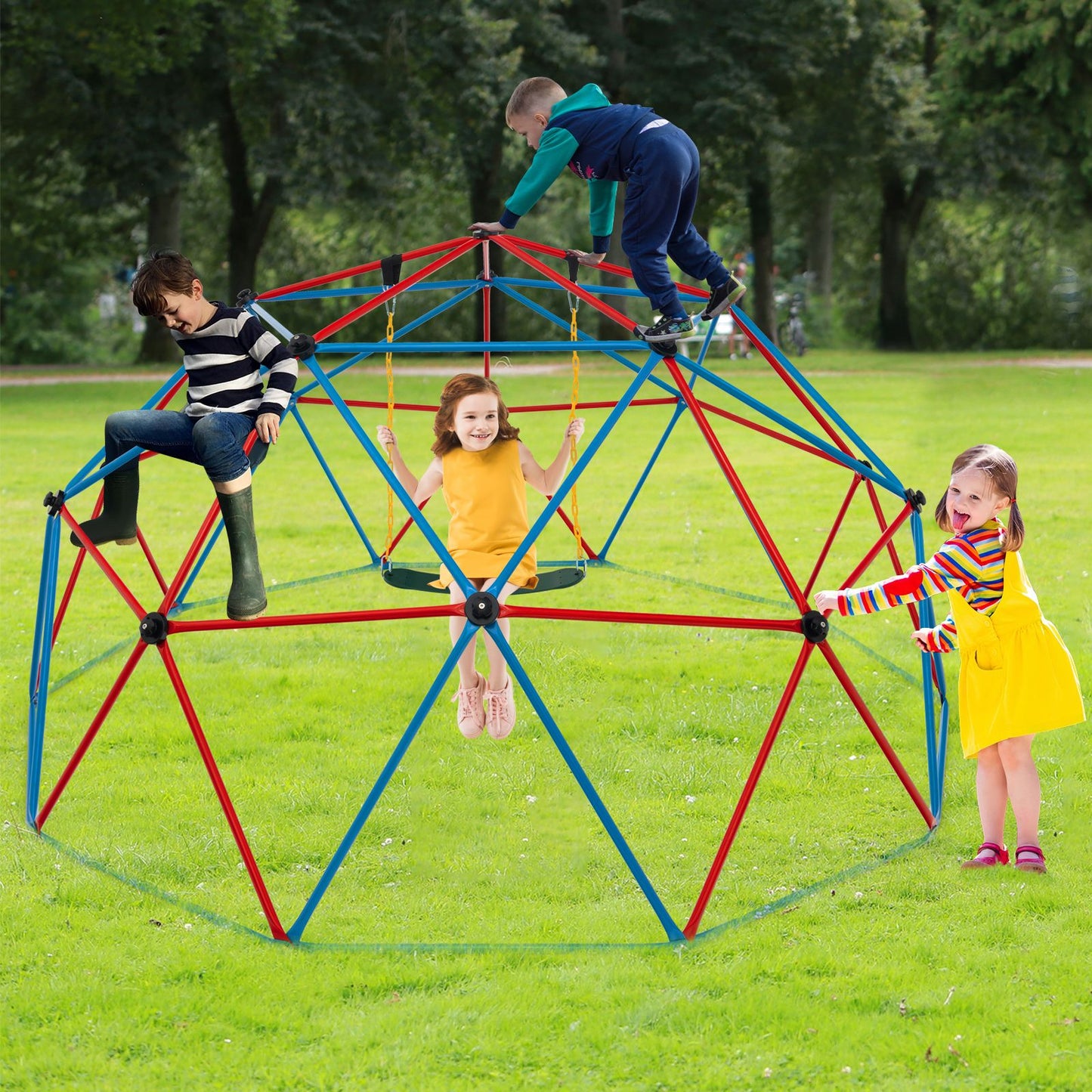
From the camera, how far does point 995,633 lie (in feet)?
14.3

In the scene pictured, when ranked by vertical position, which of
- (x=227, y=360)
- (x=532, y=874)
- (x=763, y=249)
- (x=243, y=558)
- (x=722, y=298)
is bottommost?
(x=532, y=874)

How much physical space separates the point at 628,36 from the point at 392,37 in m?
5.36

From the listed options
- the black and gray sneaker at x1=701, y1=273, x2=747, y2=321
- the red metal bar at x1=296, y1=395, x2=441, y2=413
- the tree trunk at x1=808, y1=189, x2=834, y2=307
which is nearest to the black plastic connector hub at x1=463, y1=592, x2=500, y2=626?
the red metal bar at x1=296, y1=395, x2=441, y2=413

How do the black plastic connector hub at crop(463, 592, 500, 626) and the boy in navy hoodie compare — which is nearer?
the black plastic connector hub at crop(463, 592, 500, 626)

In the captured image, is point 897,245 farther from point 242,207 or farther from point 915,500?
point 915,500

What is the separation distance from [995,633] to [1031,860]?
0.71 metres

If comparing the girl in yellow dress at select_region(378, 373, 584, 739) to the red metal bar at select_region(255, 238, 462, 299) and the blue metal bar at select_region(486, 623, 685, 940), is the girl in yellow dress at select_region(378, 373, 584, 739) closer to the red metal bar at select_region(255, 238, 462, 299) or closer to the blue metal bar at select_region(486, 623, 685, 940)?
the red metal bar at select_region(255, 238, 462, 299)

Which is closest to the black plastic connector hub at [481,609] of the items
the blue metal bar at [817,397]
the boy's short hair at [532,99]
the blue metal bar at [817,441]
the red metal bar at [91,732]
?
the red metal bar at [91,732]

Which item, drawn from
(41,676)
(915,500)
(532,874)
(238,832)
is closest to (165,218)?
(41,676)

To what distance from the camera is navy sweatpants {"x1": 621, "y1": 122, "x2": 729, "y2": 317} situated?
17.4 feet

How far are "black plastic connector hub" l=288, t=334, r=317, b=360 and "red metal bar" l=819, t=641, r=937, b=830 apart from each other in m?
1.84

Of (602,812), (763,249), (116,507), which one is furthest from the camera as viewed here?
(763,249)

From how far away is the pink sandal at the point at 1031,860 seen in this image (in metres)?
4.45

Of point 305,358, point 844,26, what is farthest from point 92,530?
point 844,26
